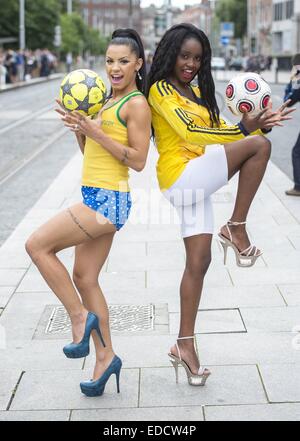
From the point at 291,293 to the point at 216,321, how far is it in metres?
0.85

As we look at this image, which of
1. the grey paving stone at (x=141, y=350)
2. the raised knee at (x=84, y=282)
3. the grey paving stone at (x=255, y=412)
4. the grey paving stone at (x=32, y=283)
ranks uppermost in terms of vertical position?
the raised knee at (x=84, y=282)

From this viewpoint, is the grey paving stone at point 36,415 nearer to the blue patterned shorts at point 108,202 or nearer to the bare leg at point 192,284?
the bare leg at point 192,284

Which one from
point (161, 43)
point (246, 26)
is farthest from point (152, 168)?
point (246, 26)

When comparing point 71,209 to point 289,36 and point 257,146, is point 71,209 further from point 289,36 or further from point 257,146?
point 289,36

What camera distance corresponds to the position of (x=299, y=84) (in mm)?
8336

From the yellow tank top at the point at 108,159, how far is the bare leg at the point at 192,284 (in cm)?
49

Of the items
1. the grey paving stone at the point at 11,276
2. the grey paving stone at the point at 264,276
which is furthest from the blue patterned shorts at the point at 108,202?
the grey paving stone at the point at 11,276

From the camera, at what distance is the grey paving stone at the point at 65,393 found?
379 cm

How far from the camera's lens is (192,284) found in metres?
3.95

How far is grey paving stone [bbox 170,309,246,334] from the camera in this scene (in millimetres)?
4871

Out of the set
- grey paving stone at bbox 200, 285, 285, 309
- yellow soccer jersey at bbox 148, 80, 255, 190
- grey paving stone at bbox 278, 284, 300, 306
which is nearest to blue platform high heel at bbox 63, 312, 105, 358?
yellow soccer jersey at bbox 148, 80, 255, 190

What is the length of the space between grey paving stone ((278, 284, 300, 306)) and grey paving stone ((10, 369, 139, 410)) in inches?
64.0

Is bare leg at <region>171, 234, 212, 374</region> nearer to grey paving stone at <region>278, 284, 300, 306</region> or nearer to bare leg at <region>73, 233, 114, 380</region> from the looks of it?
bare leg at <region>73, 233, 114, 380</region>

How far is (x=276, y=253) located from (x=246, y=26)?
101850mm
